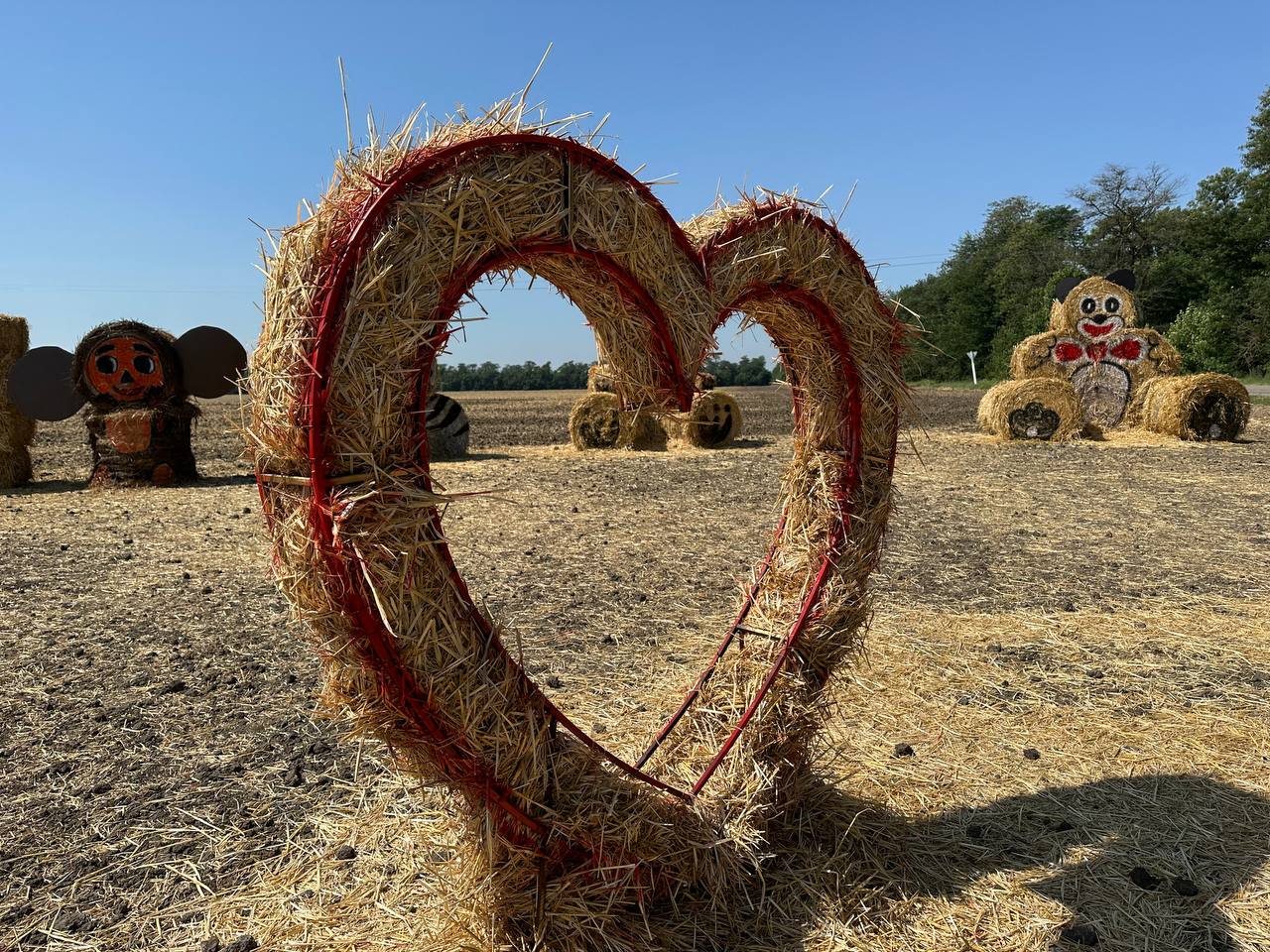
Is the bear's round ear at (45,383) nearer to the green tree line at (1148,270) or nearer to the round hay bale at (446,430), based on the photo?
the round hay bale at (446,430)

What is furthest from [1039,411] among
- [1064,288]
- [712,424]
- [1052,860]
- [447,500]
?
[447,500]

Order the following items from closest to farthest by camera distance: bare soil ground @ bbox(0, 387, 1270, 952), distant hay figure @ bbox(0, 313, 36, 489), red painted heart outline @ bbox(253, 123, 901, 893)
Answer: red painted heart outline @ bbox(253, 123, 901, 893) < bare soil ground @ bbox(0, 387, 1270, 952) < distant hay figure @ bbox(0, 313, 36, 489)

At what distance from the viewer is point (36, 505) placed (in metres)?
10.9

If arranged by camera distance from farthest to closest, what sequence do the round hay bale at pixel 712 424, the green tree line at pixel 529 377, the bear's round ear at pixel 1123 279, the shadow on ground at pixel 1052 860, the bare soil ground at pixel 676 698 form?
the green tree line at pixel 529 377
the bear's round ear at pixel 1123 279
the round hay bale at pixel 712 424
the bare soil ground at pixel 676 698
the shadow on ground at pixel 1052 860

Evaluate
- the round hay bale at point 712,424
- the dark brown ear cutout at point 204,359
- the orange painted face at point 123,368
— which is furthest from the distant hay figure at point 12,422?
the round hay bale at point 712,424

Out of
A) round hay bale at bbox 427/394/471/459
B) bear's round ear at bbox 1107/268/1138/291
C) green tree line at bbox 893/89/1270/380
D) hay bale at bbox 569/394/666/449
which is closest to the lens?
round hay bale at bbox 427/394/471/459

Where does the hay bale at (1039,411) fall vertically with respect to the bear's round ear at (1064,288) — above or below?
below

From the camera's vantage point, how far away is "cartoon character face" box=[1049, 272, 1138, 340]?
59.1 ft

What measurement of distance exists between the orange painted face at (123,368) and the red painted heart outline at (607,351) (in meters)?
11.2

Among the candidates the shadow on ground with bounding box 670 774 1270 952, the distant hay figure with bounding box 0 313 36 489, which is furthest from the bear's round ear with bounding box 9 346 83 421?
the shadow on ground with bounding box 670 774 1270 952

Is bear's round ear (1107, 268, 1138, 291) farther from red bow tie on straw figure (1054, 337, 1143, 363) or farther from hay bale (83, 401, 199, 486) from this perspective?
hay bale (83, 401, 199, 486)

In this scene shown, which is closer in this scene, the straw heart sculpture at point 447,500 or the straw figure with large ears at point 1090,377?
the straw heart sculpture at point 447,500

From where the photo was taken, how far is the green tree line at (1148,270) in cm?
3756

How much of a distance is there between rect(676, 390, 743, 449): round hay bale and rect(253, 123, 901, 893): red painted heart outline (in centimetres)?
1290
